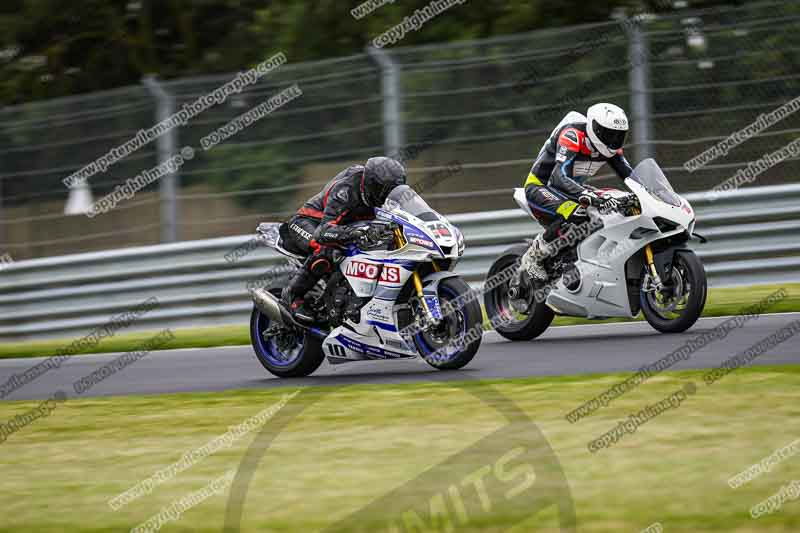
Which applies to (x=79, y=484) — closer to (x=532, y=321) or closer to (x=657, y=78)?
(x=532, y=321)

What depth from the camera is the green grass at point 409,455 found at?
5.35 meters

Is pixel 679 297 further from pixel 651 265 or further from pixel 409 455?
pixel 409 455

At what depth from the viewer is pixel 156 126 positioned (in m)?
14.5

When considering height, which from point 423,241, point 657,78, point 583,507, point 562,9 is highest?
point 562,9

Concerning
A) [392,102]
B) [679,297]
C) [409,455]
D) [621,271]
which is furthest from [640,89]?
[409,455]

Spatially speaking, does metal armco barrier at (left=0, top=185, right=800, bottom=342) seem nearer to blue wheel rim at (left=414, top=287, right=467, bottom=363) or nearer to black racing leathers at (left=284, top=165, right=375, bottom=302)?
black racing leathers at (left=284, top=165, right=375, bottom=302)

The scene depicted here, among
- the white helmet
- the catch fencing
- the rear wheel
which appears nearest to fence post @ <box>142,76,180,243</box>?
the catch fencing

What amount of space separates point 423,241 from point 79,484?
3063mm

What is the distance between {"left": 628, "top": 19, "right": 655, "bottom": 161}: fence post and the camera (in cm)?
1257

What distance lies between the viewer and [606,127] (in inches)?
A: 396

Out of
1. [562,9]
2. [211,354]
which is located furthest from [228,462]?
[562,9]

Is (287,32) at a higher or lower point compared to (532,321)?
higher

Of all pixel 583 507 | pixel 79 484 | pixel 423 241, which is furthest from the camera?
pixel 423 241

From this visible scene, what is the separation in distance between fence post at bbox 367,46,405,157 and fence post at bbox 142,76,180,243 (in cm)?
257
